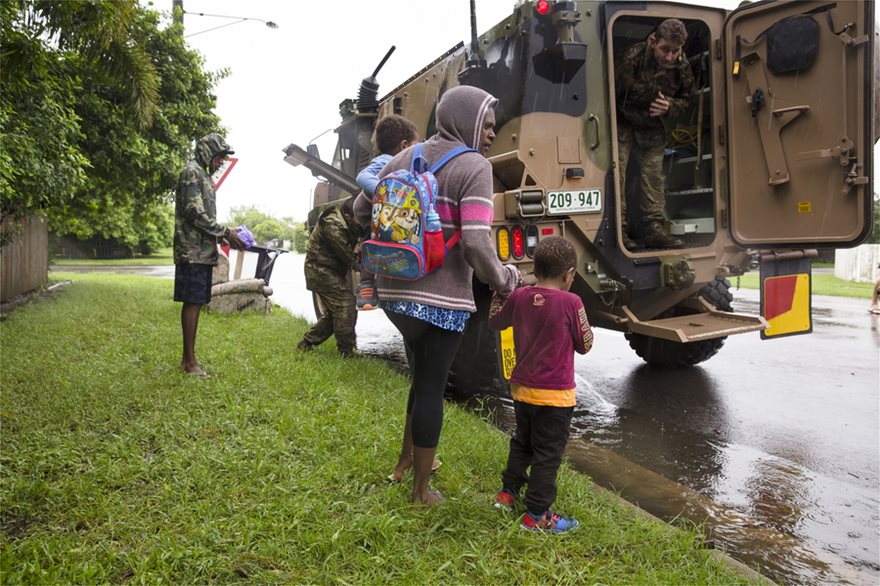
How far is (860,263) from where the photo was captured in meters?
19.5

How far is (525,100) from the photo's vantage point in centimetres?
479

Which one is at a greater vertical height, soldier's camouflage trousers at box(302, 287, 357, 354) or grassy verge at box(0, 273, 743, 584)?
soldier's camouflage trousers at box(302, 287, 357, 354)

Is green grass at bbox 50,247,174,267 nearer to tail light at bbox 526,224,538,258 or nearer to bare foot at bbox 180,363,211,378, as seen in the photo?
bare foot at bbox 180,363,211,378

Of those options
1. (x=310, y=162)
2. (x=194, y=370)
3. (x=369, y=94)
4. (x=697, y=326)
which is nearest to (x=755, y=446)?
(x=697, y=326)

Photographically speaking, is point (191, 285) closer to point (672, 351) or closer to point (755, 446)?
point (755, 446)

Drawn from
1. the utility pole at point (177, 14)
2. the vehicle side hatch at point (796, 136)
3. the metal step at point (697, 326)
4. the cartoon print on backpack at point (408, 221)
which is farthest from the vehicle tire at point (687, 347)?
the utility pole at point (177, 14)

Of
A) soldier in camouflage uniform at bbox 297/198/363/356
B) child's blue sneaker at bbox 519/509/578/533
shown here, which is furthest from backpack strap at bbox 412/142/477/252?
soldier in camouflage uniform at bbox 297/198/363/356

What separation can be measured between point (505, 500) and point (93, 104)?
8.96 metres

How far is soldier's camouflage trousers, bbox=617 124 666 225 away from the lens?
5.54 meters

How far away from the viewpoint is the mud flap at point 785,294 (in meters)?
5.29

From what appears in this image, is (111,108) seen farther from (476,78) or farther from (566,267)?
(566,267)

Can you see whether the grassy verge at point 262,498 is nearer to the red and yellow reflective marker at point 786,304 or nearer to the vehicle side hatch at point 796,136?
the red and yellow reflective marker at point 786,304

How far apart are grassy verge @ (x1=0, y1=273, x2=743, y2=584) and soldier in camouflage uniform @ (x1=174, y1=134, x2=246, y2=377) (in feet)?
1.76

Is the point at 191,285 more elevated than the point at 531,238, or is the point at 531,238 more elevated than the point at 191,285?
the point at 531,238
